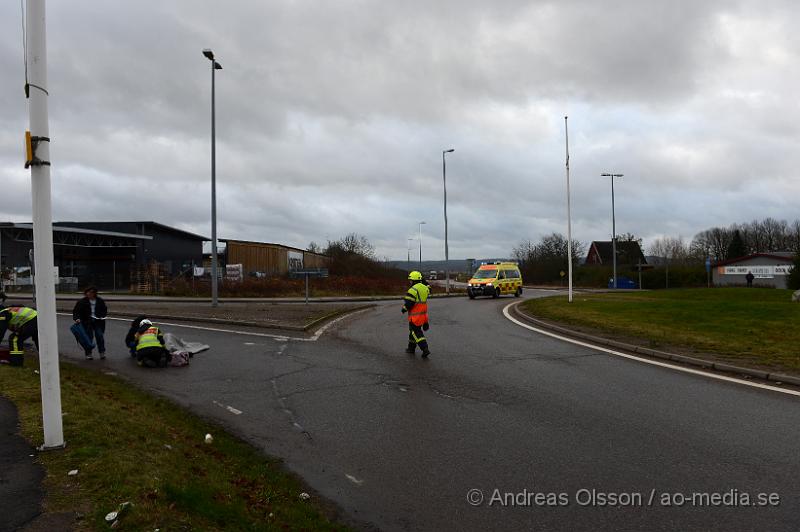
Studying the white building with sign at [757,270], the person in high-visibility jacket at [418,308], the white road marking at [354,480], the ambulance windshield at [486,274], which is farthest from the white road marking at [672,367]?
the white building with sign at [757,270]

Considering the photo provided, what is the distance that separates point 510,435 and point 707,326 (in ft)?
35.8

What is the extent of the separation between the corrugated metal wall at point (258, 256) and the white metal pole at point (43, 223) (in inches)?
1744

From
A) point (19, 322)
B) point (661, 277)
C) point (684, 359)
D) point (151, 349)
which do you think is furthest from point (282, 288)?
point (661, 277)

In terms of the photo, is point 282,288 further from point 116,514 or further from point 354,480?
point 116,514

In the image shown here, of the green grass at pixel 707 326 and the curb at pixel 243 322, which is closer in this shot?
the green grass at pixel 707 326

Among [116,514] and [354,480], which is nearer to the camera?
[116,514]

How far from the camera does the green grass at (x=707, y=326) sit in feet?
34.4

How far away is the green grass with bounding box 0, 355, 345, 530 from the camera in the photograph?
143 inches

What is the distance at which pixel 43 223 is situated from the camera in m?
4.75

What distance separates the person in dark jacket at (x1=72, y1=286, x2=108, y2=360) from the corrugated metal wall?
37.1m

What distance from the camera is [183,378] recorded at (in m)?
9.12

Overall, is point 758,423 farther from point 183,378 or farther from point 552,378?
point 183,378

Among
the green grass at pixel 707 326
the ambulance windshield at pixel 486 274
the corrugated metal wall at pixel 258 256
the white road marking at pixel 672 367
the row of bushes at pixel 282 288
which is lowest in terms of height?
the white road marking at pixel 672 367

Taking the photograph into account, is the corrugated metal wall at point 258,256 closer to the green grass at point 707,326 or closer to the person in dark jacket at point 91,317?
the green grass at point 707,326
